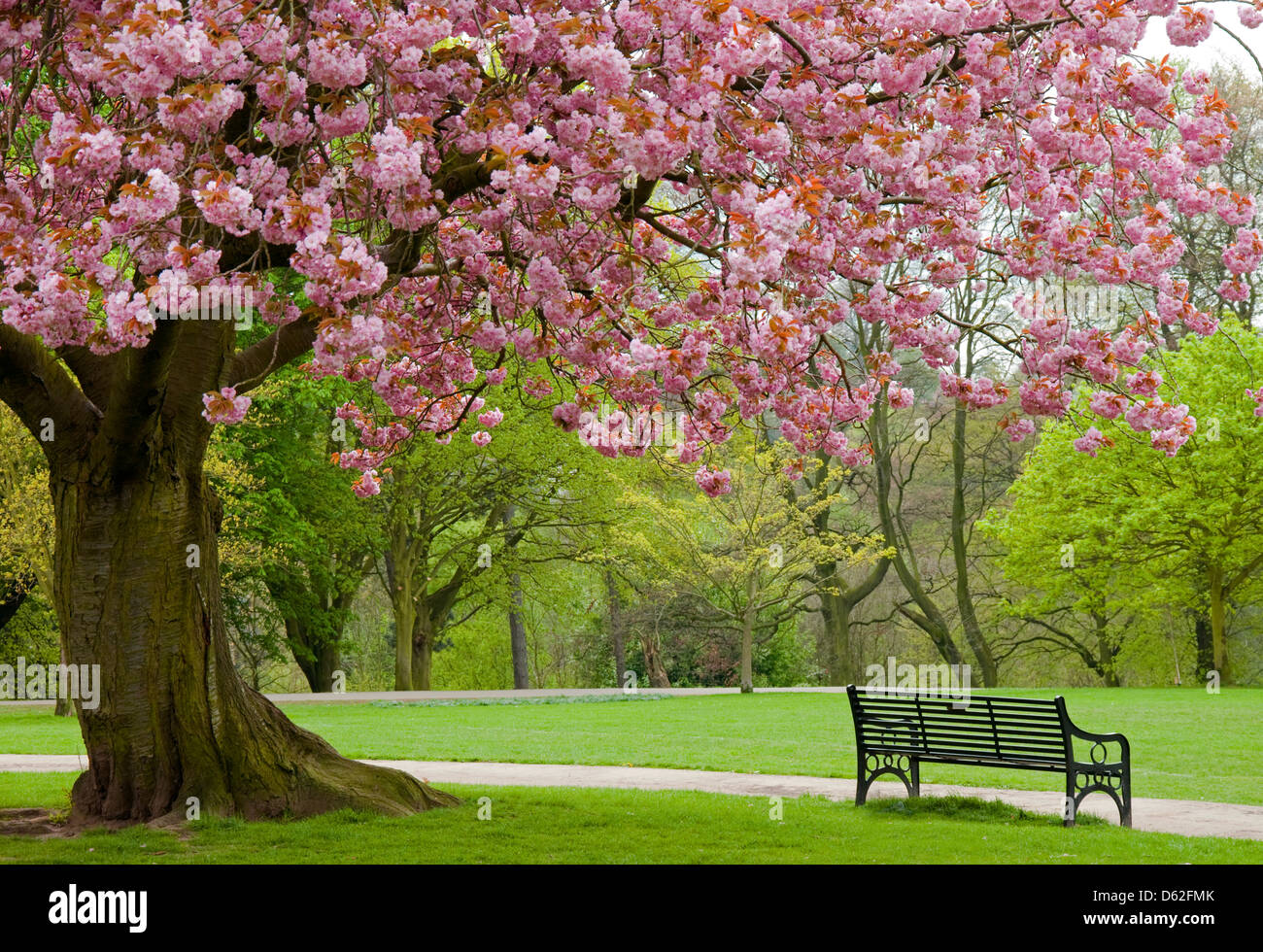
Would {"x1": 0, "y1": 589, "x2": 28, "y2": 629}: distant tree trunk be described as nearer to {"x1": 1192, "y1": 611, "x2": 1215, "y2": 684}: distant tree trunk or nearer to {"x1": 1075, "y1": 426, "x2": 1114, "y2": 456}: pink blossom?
{"x1": 1075, "y1": 426, "x2": 1114, "y2": 456}: pink blossom

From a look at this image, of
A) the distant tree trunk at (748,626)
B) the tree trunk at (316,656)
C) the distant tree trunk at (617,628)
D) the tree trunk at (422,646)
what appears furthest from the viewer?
the distant tree trunk at (617,628)

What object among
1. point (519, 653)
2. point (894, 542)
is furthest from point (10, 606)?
point (894, 542)

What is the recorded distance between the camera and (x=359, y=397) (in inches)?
1045

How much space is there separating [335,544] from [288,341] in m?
22.7

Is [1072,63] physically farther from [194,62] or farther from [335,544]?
[335,544]

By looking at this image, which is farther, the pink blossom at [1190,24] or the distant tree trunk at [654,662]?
the distant tree trunk at [654,662]

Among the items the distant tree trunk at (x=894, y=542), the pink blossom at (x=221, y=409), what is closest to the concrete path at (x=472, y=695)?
the distant tree trunk at (x=894, y=542)

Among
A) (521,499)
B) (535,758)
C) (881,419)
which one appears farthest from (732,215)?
(881,419)

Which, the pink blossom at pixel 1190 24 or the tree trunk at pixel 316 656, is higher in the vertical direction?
the pink blossom at pixel 1190 24

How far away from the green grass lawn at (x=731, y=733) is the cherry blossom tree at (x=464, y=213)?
14.9 feet

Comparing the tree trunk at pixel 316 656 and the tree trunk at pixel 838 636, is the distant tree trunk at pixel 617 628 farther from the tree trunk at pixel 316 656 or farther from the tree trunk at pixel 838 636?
the tree trunk at pixel 316 656

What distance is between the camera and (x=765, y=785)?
35.0 ft

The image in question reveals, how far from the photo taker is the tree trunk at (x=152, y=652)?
25.3ft

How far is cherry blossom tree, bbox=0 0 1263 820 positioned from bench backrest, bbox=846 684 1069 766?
2.07 meters
